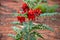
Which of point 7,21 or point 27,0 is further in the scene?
point 7,21

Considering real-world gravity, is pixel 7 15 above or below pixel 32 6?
below

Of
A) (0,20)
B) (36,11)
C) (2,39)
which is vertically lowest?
(2,39)

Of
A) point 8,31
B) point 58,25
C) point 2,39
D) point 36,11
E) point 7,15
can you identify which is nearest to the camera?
point 36,11

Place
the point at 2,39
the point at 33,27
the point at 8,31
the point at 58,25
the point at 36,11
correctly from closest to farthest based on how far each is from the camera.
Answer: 1. the point at 36,11
2. the point at 33,27
3. the point at 2,39
4. the point at 8,31
5. the point at 58,25

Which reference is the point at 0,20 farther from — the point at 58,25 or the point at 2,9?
the point at 58,25

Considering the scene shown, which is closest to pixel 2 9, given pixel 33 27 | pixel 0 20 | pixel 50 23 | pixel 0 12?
pixel 0 12

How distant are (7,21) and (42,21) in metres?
0.68

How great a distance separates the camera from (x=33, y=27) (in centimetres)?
167

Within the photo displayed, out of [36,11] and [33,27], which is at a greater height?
[36,11]

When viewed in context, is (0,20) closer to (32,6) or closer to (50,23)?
(50,23)

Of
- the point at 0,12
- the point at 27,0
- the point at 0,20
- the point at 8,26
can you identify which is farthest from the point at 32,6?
the point at 0,12

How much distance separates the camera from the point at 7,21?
352 centimetres

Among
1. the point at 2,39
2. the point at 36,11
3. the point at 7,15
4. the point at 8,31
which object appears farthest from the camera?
the point at 7,15

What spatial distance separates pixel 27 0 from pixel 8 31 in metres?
1.62
